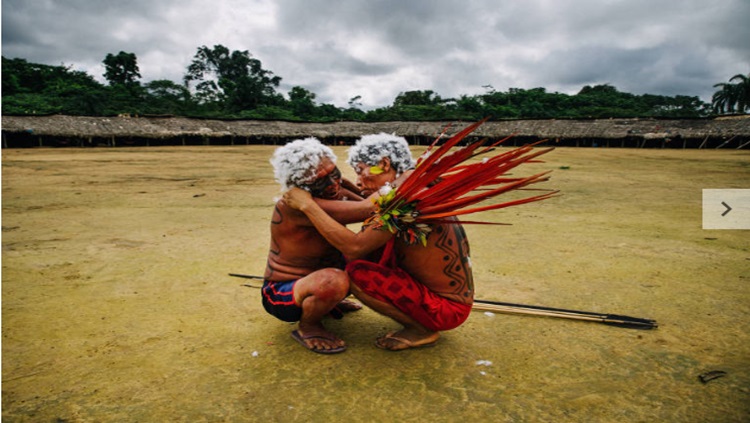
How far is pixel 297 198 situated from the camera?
2137 millimetres

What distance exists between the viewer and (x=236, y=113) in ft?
143

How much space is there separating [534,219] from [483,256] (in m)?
2.10

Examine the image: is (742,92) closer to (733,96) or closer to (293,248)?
(733,96)

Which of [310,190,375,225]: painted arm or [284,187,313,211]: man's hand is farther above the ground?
[284,187,313,211]: man's hand

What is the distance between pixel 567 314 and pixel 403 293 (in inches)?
48.1

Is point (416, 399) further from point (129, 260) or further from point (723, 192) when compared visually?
point (723, 192)

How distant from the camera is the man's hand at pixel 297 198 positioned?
212 cm

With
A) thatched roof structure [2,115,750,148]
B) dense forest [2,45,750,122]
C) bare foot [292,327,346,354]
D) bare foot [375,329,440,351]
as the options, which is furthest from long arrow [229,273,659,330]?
dense forest [2,45,750,122]

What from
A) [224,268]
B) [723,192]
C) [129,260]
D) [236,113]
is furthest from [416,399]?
[236,113]

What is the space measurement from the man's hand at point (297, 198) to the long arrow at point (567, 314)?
1.41 metres

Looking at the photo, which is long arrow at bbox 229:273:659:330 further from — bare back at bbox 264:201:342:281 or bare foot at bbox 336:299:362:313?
bare back at bbox 264:201:342:281

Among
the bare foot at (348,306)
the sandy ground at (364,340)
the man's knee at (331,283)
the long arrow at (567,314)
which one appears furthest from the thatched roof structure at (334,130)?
the man's knee at (331,283)

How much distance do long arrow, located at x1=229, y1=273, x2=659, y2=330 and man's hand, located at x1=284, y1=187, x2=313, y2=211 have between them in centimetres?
141

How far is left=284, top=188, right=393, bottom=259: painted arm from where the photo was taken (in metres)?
2.02
